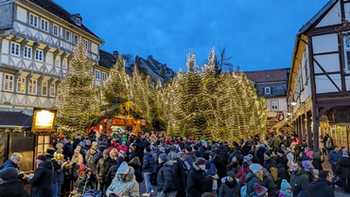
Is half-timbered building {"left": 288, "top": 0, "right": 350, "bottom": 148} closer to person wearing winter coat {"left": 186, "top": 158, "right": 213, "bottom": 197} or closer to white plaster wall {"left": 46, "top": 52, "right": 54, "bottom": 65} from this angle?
person wearing winter coat {"left": 186, "top": 158, "right": 213, "bottom": 197}

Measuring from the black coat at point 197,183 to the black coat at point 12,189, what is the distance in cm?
311

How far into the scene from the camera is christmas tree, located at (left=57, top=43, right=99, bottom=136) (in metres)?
Result: 24.7

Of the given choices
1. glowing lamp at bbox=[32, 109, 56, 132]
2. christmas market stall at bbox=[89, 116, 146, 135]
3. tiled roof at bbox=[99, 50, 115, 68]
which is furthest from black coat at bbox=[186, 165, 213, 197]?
tiled roof at bbox=[99, 50, 115, 68]

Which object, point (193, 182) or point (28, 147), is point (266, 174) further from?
point (28, 147)

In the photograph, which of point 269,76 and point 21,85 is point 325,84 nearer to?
point 21,85

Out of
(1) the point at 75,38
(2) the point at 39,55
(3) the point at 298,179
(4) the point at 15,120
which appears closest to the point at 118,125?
(2) the point at 39,55

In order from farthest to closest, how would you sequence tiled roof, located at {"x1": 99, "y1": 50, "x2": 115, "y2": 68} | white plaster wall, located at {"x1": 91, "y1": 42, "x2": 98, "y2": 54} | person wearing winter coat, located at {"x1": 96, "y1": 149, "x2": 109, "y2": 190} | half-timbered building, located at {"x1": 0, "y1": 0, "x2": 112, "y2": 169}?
tiled roof, located at {"x1": 99, "y1": 50, "x2": 115, "y2": 68} < white plaster wall, located at {"x1": 91, "y1": 42, "x2": 98, "y2": 54} < half-timbered building, located at {"x1": 0, "y1": 0, "x2": 112, "y2": 169} < person wearing winter coat, located at {"x1": 96, "y1": 149, "x2": 109, "y2": 190}

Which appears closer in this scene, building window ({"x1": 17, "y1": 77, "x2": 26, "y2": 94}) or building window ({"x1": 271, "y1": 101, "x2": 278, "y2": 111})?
building window ({"x1": 17, "y1": 77, "x2": 26, "y2": 94})

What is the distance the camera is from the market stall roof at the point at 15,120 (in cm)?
1244

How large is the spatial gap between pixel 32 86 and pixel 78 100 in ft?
29.6

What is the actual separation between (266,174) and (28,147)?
9.09 meters

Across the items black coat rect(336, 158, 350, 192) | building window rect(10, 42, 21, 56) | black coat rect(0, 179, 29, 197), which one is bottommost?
black coat rect(336, 158, 350, 192)

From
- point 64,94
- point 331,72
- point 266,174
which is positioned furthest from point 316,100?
point 64,94

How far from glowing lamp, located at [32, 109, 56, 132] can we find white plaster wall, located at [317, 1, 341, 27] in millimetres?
13444
